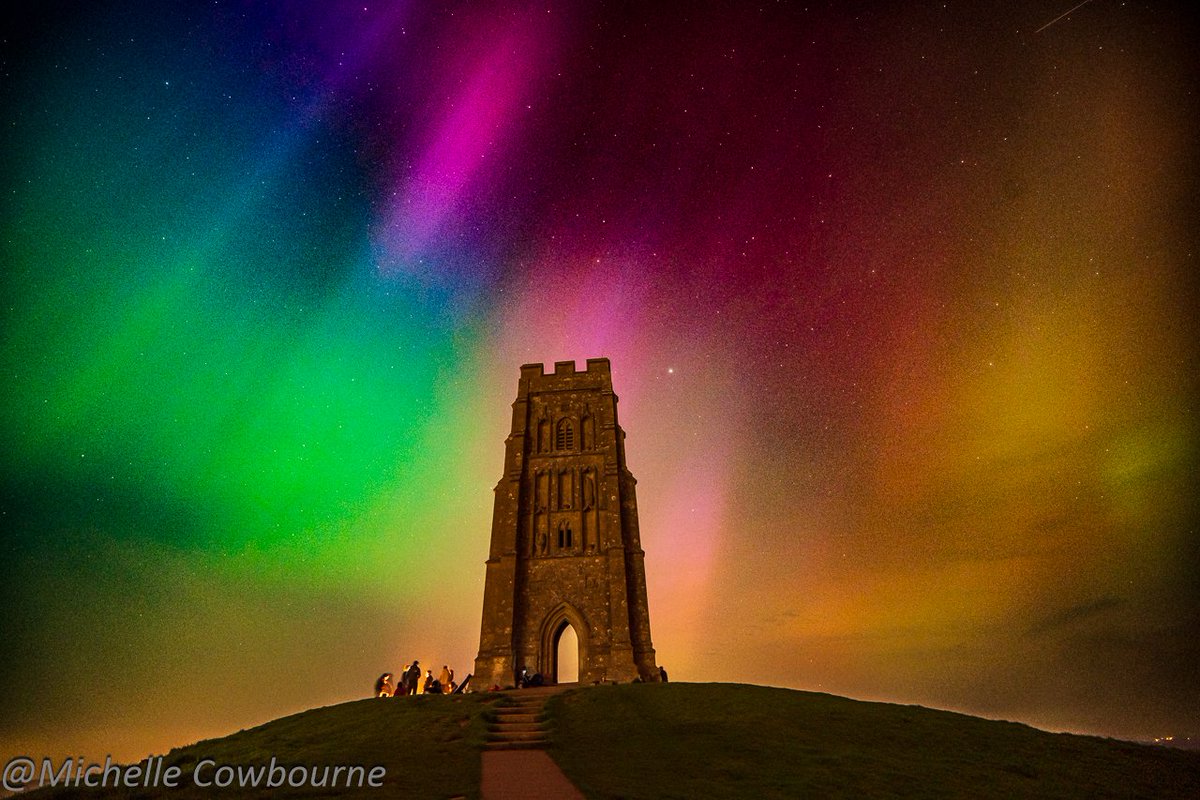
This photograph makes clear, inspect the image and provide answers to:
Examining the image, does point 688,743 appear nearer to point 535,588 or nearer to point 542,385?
point 535,588

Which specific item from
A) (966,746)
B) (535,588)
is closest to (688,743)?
(966,746)

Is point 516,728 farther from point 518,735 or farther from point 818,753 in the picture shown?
point 818,753

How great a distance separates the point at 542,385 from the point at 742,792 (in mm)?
33654

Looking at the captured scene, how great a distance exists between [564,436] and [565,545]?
7.74 metres

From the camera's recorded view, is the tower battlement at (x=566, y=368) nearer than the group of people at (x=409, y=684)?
Answer: No

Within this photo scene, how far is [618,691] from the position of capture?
2159cm

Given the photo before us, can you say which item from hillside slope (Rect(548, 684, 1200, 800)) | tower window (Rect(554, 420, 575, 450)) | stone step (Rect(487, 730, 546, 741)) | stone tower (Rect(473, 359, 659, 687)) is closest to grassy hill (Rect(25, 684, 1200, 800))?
hillside slope (Rect(548, 684, 1200, 800))

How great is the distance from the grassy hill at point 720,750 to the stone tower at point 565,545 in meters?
11.9

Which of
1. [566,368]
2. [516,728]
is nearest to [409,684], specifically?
[516,728]

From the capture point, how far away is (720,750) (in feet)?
48.3

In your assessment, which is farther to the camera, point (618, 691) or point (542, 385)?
point (542, 385)

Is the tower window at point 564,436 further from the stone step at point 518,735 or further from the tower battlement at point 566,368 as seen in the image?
the stone step at point 518,735

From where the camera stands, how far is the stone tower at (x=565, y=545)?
33.5 m

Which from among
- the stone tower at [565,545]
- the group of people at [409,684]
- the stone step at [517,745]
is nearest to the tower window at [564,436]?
the stone tower at [565,545]
